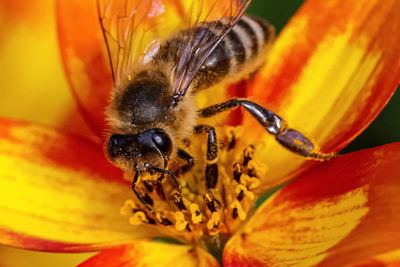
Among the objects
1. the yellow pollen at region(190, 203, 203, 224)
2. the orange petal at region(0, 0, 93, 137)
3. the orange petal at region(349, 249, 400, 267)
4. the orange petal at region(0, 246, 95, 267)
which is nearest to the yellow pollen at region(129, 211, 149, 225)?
the yellow pollen at region(190, 203, 203, 224)

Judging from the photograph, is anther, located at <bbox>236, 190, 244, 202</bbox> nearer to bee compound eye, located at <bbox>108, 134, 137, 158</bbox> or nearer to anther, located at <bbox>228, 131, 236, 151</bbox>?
anther, located at <bbox>228, 131, 236, 151</bbox>

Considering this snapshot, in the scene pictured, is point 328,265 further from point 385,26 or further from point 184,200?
point 385,26

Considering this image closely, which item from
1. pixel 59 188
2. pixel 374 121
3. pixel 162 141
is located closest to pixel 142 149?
pixel 162 141

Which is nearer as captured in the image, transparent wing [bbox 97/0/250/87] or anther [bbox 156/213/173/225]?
transparent wing [bbox 97/0/250/87]

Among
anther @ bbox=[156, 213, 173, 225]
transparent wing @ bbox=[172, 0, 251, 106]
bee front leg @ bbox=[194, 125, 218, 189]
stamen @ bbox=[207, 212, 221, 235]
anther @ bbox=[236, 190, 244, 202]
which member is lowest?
stamen @ bbox=[207, 212, 221, 235]

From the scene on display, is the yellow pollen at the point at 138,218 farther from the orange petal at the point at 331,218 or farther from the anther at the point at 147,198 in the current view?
the orange petal at the point at 331,218

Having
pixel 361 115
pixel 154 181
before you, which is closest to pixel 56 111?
pixel 154 181

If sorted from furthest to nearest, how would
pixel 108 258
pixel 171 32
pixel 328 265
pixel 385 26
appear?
1. pixel 171 32
2. pixel 385 26
3. pixel 108 258
4. pixel 328 265

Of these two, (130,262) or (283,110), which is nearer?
(130,262)
